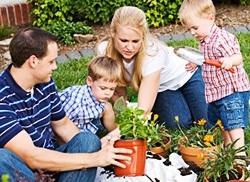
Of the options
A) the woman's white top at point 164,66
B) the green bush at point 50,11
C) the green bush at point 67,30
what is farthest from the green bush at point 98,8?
the woman's white top at point 164,66

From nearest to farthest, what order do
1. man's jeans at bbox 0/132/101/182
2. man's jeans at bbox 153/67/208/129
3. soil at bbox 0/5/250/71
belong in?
man's jeans at bbox 0/132/101/182
man's jeans at bbox 153/67/208/129
soil at bbox 0/5/250/71

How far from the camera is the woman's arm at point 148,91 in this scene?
3.99m

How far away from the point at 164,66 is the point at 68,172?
4.55ft

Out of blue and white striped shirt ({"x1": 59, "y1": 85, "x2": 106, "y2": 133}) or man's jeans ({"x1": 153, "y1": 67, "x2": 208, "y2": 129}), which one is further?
man's jeans ({"x1": 153, "y1": 67, "x2": 208, "y2": 129})

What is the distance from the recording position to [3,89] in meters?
3.16

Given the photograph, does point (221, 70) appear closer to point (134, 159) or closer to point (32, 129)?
point (134, 159)

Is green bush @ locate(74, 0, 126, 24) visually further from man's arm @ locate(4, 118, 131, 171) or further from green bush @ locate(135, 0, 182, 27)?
man's arm @ locate(4, 118, 131, 171)

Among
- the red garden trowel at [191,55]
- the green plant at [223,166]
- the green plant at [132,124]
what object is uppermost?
the red garden trowel at [191,55]

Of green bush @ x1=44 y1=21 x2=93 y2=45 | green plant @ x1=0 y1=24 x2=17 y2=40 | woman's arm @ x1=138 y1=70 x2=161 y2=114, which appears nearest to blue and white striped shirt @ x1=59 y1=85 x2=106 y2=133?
woman's arm @ x1=138 y1=70 x2=161 y2=114

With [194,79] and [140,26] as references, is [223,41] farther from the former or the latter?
[194,79]

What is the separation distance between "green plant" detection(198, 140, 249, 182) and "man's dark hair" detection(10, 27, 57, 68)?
114cm

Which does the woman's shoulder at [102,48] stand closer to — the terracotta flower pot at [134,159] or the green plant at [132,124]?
the green plant at [132,124]

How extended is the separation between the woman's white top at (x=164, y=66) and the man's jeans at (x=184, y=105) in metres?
0.06

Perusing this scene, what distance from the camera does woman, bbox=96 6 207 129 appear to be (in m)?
3.92
